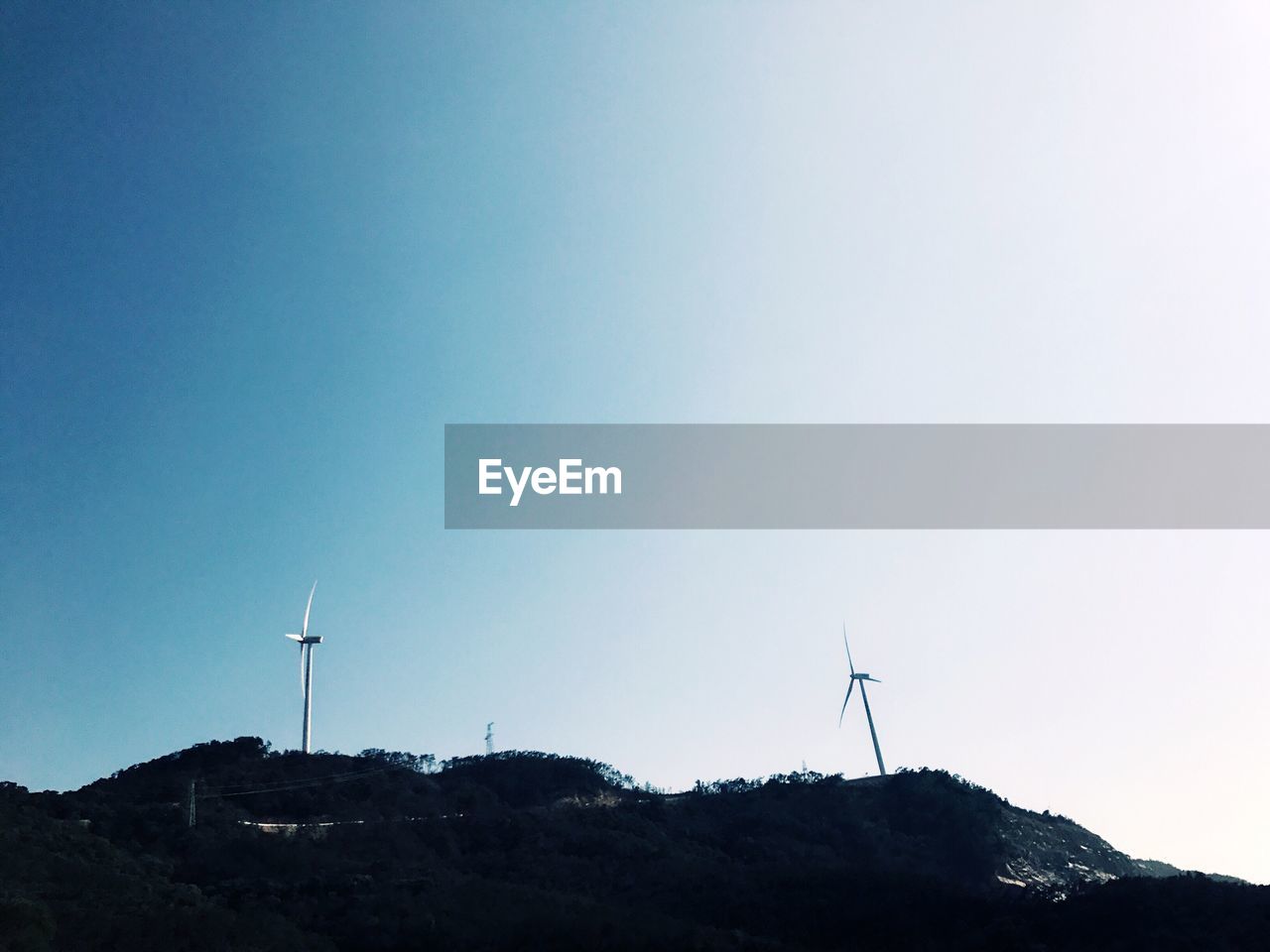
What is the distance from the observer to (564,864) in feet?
175

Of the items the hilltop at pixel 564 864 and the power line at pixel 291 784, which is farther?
the power line at pixel 291 784

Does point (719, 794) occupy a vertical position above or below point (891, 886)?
above

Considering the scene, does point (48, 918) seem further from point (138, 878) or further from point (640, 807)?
point (640, 807)

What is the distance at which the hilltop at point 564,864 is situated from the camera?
1416 inches

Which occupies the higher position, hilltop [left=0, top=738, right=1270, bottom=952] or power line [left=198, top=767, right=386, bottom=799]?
power line [left=198, top=767, right=386, bottom=799]

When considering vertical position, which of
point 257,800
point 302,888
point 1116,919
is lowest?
point 1116,919

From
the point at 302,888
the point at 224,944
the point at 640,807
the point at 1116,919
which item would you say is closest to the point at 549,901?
the point at 302,888

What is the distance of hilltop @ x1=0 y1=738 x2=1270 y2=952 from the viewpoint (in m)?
36.0

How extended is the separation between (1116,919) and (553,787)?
48844 millimetres

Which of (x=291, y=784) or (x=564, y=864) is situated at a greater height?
(x=291, y=784)

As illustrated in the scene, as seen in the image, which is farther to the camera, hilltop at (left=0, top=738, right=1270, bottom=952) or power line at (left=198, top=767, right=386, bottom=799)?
power line at (left=198, top=767, right=386, bottom=799)

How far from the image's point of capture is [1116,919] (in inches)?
1516

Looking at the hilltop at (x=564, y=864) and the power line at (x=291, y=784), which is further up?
the power line at (x=291, y=784)

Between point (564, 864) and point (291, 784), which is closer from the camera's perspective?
point (564, 864)
